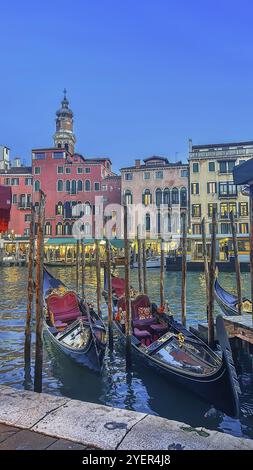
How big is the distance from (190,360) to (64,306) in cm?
474

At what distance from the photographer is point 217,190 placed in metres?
39.8

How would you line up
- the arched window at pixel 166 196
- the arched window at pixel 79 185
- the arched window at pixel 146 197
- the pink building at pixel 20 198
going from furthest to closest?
1. the pink building at pixel 20 198
2. the arched window at pixel 79 185
3. the arched window at pixel 146 197
4. the arched window at pixel 166 196

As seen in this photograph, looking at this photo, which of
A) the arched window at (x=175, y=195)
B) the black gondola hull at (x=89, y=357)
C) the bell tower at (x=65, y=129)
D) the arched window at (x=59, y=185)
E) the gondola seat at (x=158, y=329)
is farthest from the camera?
the bell tower at (x=65, y=129)

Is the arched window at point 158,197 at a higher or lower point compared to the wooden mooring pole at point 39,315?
higher

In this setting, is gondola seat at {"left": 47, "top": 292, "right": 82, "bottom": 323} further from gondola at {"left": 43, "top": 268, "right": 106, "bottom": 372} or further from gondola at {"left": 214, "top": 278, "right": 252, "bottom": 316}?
gondola at {"left": 214, "top": 278, "right": 252, "bottom": 316}

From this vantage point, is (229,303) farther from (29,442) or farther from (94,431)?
(29,442)

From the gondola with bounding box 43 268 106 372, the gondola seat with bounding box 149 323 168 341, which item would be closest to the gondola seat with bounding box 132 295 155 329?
the gondola seat with bounding box 149 323 168 341

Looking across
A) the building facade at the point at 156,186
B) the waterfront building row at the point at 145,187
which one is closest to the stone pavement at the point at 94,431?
the waterfront building row at the point at 145,187

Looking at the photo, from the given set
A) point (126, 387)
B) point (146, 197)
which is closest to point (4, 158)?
point (146, 197)

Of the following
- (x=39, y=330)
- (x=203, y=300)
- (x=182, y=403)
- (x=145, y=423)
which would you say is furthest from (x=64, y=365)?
(x=203, y=300)

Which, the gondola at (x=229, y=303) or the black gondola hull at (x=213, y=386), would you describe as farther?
the gondola at (x=229, y=303)

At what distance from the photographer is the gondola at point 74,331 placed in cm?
700

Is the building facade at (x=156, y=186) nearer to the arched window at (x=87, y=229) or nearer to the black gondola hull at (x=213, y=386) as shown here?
the arched window at (x=87, y=229)

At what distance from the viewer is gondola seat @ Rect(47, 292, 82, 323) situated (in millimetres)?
9859
